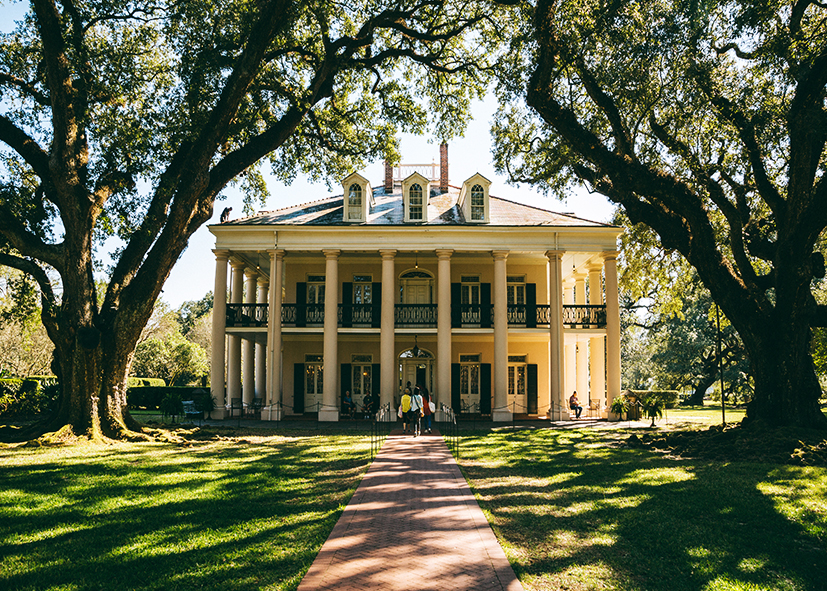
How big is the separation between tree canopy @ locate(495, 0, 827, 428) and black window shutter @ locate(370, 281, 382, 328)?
9703 millimetres

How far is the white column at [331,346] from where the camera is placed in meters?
20.4

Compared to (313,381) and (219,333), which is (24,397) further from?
(313,381)

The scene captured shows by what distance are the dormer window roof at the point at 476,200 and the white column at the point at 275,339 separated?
7.49 m

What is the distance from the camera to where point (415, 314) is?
2281cm

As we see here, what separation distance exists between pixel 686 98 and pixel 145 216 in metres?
14.4

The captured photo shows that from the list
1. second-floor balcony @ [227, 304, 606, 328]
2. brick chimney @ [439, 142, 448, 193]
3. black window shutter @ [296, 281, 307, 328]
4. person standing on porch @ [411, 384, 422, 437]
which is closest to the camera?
person standing on porch @ [411, 384, 422, 437]

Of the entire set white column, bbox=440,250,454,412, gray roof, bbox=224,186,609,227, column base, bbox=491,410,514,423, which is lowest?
column base, bbox=491,410,514,423

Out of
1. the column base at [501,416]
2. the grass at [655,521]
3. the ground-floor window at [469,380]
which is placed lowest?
the column base at [501,416]

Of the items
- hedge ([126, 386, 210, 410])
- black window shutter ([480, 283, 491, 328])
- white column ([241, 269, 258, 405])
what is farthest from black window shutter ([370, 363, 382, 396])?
hedge ([126, 386, 210, 410])

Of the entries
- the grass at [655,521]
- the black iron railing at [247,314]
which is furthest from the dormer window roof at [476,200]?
the grass at [655,521]

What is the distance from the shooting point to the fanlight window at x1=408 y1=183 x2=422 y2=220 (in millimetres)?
21869

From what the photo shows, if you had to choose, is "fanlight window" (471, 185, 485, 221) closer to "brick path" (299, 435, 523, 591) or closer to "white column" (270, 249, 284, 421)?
"white column" (270, 249, 284, 421)

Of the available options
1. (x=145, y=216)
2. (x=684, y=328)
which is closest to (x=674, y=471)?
(x=145, y=216)

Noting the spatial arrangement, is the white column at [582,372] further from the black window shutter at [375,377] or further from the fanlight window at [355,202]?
the fanlight window at [355,202]
